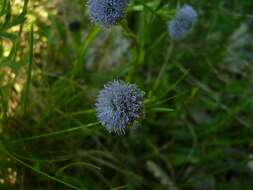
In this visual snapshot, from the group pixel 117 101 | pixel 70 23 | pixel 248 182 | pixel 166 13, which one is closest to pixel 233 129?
pixel 248 182

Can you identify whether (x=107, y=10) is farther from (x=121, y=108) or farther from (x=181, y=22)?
(x=181, y=22)

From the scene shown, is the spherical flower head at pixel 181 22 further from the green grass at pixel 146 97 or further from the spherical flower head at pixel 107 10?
the spherical flower head at pixel 107 10

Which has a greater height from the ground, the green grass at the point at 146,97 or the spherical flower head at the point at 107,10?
the spherical flower head at the point at 107,10

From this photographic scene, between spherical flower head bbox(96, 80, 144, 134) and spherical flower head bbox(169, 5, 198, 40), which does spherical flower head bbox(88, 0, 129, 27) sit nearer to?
spherical flower head bbox(96, 80, 144, 134)

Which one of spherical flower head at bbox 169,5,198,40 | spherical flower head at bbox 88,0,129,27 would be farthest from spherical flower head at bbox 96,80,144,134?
spherical flower head at bbox 169,5,198,40

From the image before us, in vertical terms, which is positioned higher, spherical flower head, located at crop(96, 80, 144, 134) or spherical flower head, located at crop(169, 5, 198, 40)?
spherical flower head, located at crop(169, 5, 198, 40)

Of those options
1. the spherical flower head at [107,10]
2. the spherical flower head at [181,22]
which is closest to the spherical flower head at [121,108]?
the spherical flower head at [107,10]
